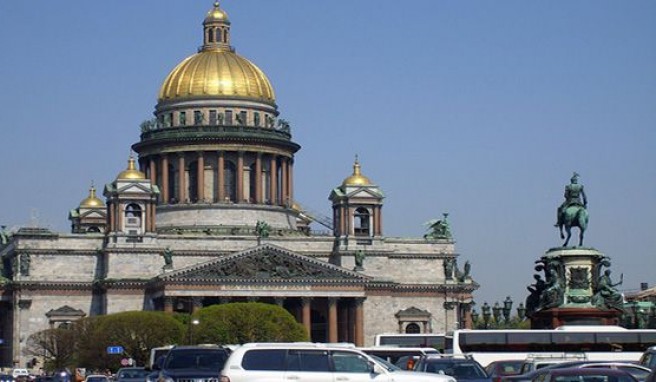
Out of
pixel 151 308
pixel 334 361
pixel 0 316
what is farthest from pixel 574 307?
pixel 0 316

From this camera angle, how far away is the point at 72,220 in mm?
177750

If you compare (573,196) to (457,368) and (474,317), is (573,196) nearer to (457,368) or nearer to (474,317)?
(457,368)

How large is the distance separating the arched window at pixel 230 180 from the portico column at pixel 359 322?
19.6 meters

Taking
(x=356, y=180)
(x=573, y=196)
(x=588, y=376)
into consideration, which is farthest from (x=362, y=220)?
(x=588, y=376)

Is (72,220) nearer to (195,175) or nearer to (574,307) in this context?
(195,175)

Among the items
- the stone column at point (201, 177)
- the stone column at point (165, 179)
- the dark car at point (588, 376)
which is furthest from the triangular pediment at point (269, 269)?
the dark car at point (588, 376)

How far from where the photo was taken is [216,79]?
171 meters

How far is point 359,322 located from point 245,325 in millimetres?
21602

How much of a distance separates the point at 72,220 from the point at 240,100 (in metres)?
21.5

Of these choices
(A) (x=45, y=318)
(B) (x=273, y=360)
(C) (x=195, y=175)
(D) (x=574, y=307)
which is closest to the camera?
(B) (x=273, y=360)

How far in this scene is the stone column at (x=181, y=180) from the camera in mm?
168250

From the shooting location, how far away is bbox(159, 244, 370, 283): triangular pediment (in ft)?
497

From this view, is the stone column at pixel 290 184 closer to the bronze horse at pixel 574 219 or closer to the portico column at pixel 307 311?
the portico column at pixel 307 311

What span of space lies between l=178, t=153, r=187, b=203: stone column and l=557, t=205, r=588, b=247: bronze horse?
8075 centimetres
